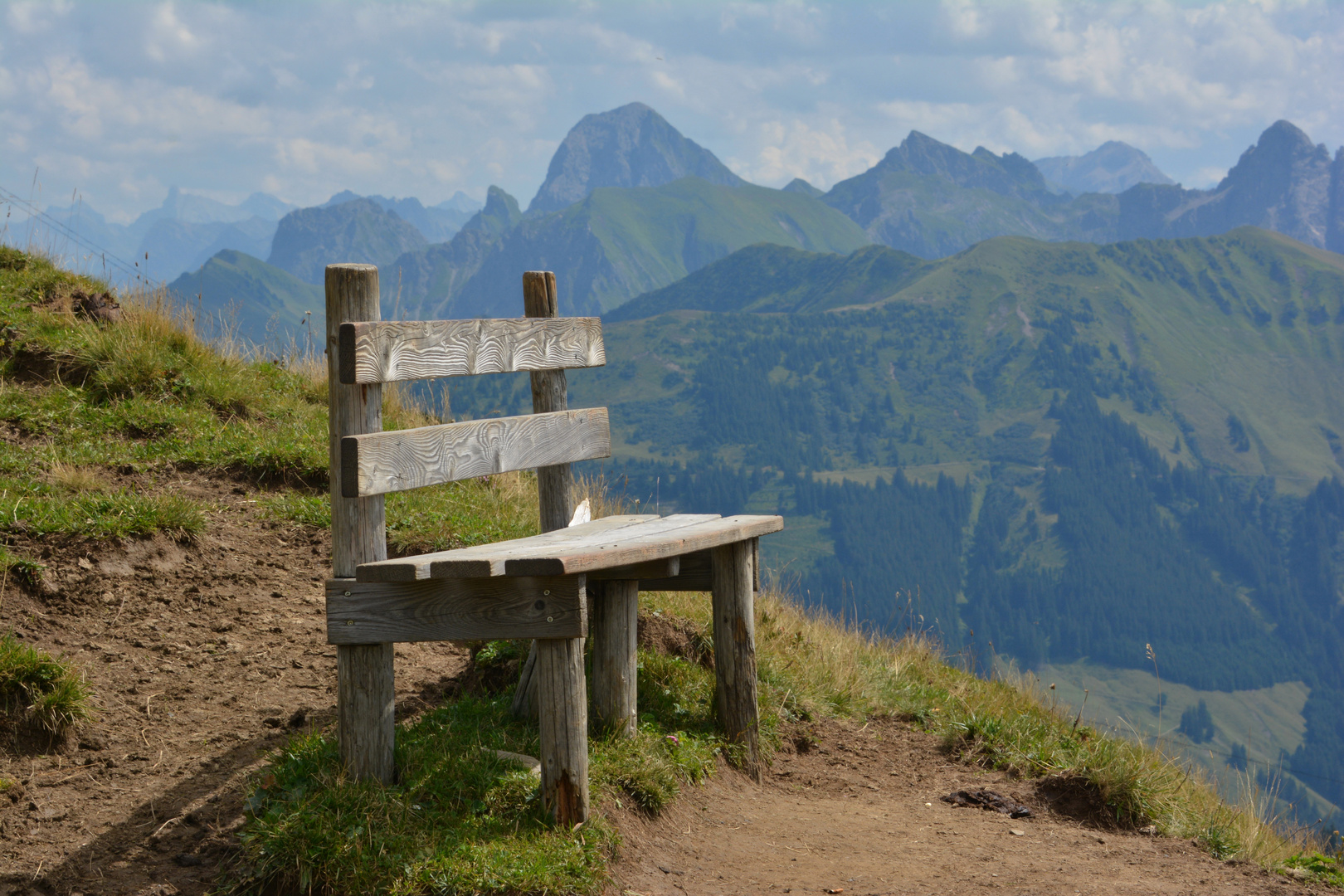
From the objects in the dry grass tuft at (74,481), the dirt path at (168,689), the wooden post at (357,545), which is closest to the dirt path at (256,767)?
the dirt path at (168,689)

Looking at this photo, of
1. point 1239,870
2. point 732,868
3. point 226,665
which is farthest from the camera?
point 226,665

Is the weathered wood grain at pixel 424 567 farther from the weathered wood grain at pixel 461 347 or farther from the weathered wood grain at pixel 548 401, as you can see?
the weathered wood grain at pixel 548 401

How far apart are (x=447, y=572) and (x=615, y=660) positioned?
128 cm

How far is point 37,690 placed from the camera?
4258 mm

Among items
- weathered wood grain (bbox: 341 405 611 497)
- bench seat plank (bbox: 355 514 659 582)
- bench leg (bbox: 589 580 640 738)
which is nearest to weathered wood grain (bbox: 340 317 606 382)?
weathered wood grain (bbox: 341 405 611 497)

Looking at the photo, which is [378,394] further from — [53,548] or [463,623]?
[53,548]

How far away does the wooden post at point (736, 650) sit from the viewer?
16.1 feet

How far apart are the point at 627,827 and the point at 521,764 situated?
50 centimetres

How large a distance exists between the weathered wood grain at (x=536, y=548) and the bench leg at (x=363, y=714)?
51 centimetres

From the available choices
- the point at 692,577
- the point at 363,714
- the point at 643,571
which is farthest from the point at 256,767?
the point at 692,577

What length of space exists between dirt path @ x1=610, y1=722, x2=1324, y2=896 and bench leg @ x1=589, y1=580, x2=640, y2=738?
49 cm

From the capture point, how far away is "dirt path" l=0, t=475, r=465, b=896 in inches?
142

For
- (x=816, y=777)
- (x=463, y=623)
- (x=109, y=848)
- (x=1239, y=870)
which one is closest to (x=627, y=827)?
(x=463, y=623)

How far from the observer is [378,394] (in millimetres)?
3943
